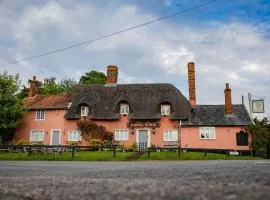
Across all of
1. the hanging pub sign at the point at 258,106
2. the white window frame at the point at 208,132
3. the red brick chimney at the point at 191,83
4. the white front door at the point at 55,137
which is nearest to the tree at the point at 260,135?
the hanging pub sign at the point at 258,106

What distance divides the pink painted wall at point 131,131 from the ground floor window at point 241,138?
13.1 inches

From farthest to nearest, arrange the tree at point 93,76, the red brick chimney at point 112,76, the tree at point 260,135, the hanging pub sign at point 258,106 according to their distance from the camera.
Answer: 1. the tree at point 93,76
2. the red brick chimney at point 112,76
3. the hanging pub sign at point 258,106
4. the tree at point 260,135

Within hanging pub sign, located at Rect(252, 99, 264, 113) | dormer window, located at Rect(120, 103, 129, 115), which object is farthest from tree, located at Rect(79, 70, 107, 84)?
hanging pub sign, located at Rect(252, 99, 264, 113)

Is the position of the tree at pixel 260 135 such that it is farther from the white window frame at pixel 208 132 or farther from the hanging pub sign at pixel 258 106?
the white window frame at pixel 208 132

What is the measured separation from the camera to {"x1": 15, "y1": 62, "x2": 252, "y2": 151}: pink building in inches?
1576

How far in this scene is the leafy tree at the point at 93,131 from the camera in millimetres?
40438

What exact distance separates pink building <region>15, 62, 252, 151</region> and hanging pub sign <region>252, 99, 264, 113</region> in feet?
4.66

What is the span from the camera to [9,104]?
4088 centimetres

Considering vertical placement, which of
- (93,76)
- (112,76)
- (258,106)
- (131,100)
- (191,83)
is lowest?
(258,106)

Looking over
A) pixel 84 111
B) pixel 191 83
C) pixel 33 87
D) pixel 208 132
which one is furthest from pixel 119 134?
pixel 33 87

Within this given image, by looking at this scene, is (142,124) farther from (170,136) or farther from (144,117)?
(170,136)

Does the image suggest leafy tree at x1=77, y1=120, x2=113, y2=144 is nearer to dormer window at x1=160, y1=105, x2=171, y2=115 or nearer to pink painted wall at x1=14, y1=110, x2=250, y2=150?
pink painted wall at x1=14, y1=110, x2=250, y2=150

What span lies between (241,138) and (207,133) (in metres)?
3.76

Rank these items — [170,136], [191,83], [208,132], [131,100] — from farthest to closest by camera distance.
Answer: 1. [191,83]
2. [131,100]
3. [170,136]
4. [208,132]
